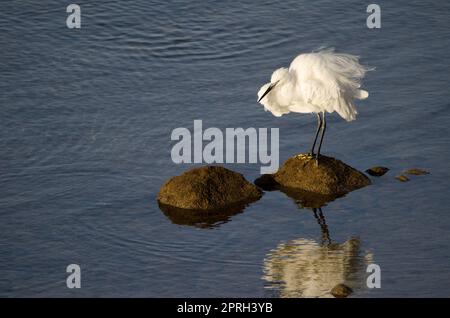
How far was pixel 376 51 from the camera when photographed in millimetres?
21047

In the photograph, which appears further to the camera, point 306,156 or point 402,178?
point 402,178

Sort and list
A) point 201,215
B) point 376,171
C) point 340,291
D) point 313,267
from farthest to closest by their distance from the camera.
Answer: point 376,171
point 201,215
point 313,267
point 340,291

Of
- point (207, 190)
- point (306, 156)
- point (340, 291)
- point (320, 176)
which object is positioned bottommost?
point (340, 291)

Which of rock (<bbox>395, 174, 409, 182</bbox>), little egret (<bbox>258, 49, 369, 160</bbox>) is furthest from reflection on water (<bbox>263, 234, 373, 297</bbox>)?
rock (<bbox>395, 174, 409, 182</bbox>)

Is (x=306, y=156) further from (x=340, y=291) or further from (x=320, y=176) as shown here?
(x=340, y=291)

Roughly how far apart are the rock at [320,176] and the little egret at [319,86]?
20 cm

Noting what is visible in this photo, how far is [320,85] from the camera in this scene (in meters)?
14.9

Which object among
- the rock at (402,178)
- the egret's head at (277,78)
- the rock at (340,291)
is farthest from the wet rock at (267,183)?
the rock at (340,291)

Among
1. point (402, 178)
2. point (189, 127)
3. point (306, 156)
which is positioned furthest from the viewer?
point (189, 127)

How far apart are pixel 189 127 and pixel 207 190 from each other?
10.6ft

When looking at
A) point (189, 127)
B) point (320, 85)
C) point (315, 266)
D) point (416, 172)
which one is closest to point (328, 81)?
point (320, 85)

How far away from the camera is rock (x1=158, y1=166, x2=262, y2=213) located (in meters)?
14.7

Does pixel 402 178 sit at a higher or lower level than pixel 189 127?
lower

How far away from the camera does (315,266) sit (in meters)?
13.4
